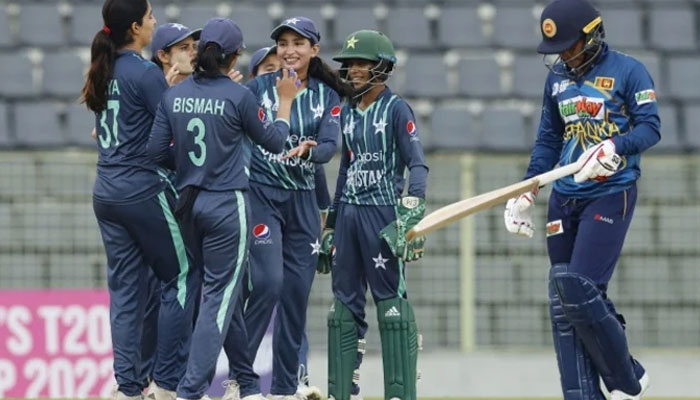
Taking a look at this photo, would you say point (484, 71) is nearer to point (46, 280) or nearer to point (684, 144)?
point (684, 144)

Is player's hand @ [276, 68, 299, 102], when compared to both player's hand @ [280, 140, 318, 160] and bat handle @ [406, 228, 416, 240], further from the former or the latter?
bat handle @ [406, 228, 416, 240]

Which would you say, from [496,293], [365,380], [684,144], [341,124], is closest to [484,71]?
[684,144]

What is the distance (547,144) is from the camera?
306 inches

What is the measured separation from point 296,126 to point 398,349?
1.30 m

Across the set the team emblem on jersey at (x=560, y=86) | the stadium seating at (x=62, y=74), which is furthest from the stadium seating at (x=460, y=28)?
the team emblem on jersey at (x=560, y=86)

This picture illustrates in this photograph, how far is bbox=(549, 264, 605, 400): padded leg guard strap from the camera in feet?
24.3

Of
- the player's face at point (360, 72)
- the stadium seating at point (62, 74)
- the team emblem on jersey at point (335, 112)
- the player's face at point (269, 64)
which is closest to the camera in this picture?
the player's face at point (360, 72)

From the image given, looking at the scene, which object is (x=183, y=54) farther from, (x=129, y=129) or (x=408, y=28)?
(x=408, y=28)

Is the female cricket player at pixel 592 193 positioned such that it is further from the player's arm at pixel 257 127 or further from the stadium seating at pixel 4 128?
the stadium seating at pixel 4 128

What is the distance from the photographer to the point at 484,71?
47.2 feet

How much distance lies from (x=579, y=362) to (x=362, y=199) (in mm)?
1403

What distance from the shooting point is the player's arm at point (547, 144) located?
304 inches

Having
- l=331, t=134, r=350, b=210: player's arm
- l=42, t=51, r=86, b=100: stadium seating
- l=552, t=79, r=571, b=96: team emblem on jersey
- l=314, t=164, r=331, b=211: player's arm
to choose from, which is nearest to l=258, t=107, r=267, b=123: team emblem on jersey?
l=331, t=134, r=350, b=210: player's arm

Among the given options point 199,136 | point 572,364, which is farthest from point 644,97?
point 199,136
